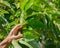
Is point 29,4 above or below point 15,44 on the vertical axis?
above

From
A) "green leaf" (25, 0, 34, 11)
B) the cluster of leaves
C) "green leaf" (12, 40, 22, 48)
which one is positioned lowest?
"green leaf" (12, 40, 22, 48)

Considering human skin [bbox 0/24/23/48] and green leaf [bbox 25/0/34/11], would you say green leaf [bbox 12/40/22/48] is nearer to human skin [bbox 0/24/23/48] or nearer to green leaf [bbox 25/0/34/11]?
human skin [bbox 0/24/23/48]

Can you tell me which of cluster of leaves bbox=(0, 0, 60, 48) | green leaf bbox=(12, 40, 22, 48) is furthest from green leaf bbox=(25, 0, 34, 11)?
green leaf bbox=(12, 40, 22, 48)

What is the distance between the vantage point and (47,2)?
0.64 m

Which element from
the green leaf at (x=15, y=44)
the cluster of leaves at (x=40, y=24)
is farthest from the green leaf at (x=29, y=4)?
the green leaf at (x=15, y=44)

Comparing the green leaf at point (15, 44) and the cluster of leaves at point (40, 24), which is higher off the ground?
the cluster of leaves at point (40, 24)

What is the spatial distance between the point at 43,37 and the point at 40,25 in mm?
44

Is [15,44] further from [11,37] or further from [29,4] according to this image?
[29,4]

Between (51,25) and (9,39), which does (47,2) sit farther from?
(9,39)

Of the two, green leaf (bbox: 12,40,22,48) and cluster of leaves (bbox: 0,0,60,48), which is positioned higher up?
cluster of leaves (bbox: 0,0,60,48)

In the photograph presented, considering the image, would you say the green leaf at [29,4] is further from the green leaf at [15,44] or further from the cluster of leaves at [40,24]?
the green leaf at [15,44]

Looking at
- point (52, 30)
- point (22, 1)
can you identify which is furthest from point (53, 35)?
point (22, 1)

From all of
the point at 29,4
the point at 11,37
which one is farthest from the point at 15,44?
the point at 29,4

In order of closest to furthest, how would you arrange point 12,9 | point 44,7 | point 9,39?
point 9,39 < point 44,7 < point 12,9
